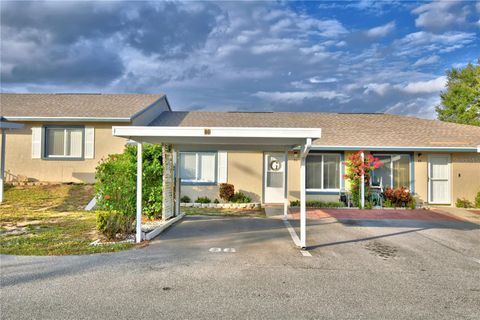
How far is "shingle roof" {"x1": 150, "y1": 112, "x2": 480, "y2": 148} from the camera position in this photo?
15.6m

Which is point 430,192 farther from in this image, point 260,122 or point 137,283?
point 137,283

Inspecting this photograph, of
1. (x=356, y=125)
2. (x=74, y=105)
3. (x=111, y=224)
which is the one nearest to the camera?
(x=111, y=224)

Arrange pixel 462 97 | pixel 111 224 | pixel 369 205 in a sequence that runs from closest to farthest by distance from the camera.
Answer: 1. pixel 111 224
2. pixel 369 205
3. pixel 462 97

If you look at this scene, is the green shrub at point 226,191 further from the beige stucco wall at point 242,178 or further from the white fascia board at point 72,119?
the white fascia board at point 72,119

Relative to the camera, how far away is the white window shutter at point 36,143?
52.9ft

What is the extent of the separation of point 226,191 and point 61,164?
7.72m

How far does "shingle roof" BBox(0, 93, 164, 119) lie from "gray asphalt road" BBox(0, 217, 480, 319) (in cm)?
996

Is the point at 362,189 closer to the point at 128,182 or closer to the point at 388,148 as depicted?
the point at 388,148

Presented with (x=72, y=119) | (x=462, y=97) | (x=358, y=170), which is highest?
(x=462, y=97)

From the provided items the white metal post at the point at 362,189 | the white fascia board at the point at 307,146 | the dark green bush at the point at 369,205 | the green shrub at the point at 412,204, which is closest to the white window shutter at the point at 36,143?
the white fascia board at the point at 307,146

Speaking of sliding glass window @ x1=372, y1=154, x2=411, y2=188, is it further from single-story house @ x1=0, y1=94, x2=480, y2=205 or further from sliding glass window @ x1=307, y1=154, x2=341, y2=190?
sliding glass window @ x1=307, y1=154, x2=341, y2=190

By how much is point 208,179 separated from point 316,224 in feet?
19.8

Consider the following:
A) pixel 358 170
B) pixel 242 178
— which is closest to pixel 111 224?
pixel 242 178

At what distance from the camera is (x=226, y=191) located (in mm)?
14945
